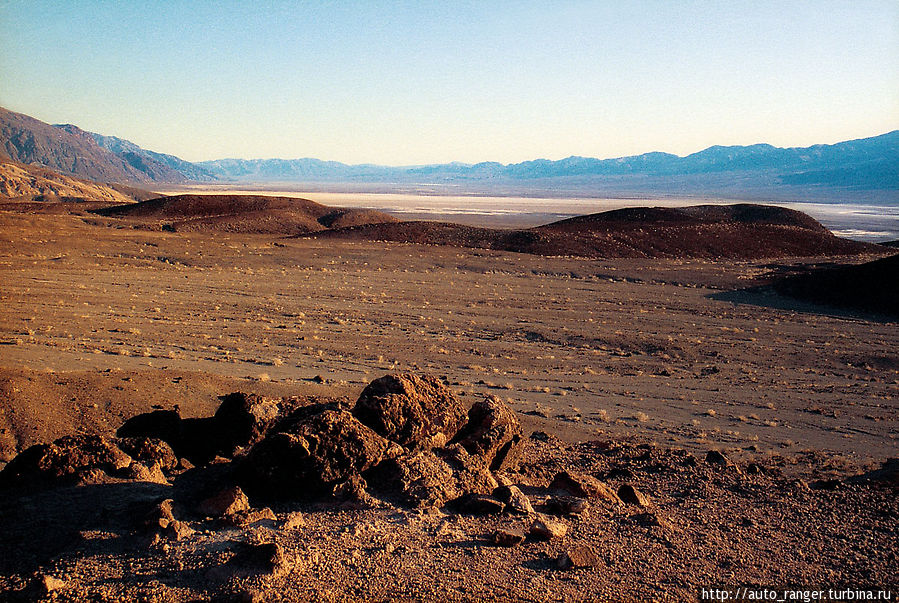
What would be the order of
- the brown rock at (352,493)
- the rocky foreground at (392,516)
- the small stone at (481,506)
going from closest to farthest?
the rocky foreground at (392,516) < the brown rock at (352,493) < the small stone at (481,506)

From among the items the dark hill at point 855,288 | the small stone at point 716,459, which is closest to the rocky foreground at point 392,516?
the small stone at point 716,459

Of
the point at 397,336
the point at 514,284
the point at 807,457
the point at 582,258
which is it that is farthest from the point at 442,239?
the point at 807,457

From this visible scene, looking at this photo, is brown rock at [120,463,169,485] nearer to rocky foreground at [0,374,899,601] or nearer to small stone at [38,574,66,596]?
rocky foreground at [0,374,899,601]

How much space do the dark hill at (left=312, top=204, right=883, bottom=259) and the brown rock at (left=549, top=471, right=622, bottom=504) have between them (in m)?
38.5

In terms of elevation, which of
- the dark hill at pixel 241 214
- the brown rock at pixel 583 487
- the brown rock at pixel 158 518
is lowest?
the brown rock at pixel 583 487

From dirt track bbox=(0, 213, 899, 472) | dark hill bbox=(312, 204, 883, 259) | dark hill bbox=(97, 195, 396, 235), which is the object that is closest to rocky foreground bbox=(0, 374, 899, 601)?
dirt track bbox=(0, 213, 899, 472)

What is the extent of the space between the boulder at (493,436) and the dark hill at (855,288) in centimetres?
2522

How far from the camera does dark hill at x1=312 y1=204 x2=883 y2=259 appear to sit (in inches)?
1853

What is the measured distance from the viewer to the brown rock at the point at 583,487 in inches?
280

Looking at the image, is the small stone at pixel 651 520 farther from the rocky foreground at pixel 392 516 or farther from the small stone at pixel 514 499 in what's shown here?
the small stone at pixel 514 499

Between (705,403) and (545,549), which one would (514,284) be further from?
(545,549)

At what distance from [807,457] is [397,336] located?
11.8 meters

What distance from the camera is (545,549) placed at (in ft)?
18.8

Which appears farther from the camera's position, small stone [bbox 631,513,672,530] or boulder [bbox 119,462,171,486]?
boulder [bbox 119,462,171,486]
